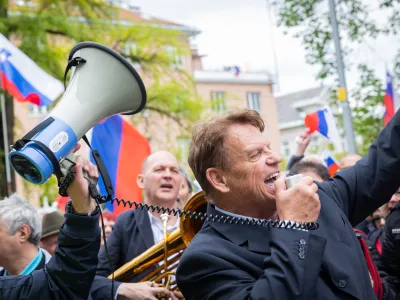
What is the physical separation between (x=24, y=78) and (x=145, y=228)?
18.7 feet

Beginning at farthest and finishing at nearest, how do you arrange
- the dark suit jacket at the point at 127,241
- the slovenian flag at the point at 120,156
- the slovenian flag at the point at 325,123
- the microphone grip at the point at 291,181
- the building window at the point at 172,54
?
1. the building window at the point at 172,54
2. the slovenian flag at the point at 325,123
3. the slovenian flag at the point at 120,156
4. the dark suit jacket at the point at 127,241
5. the microphone grip at the point at 291,181

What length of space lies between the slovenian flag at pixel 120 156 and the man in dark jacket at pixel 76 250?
4.40 m

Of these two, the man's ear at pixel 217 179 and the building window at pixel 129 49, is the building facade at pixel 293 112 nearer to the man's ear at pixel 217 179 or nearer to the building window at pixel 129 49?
the building window at pixel 129 49

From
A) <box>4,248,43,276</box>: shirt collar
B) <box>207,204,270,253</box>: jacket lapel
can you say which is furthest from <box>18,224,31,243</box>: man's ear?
<box>207,204,270,253</box>: jacket lapel

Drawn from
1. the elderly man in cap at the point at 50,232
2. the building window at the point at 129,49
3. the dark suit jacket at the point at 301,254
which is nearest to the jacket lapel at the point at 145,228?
the elderly man in cap at the point at 50,232

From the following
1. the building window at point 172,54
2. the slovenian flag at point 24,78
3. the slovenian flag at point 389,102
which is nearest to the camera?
the slovenian flag at point 389,102

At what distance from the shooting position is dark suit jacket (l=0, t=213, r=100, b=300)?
2.80 meters

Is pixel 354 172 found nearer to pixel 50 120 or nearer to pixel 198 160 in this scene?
pixel 198 160

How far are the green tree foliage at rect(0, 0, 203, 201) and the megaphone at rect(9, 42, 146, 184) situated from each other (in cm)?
1097

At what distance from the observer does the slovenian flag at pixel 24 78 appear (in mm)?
9406

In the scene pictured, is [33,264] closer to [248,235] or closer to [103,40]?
[248,235]

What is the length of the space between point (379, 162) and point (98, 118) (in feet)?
3.95

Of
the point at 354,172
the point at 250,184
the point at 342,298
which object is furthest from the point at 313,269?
the point at 354,172

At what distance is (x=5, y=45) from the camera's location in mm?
9352
